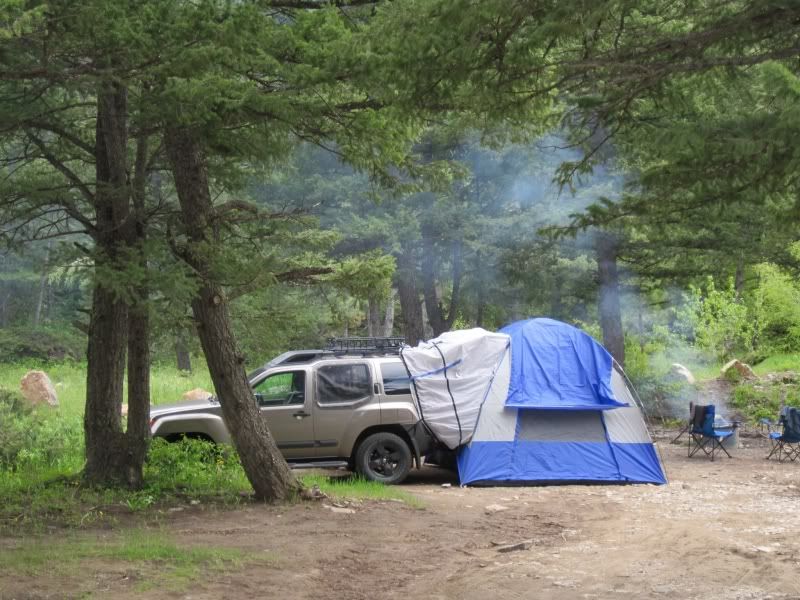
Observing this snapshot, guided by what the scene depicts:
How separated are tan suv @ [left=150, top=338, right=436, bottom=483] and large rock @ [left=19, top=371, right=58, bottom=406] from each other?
813cm

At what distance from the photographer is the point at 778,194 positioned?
5934 mm

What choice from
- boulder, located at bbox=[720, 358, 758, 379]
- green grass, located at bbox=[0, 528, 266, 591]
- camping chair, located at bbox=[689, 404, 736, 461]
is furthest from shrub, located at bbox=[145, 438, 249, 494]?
boulder, located at bbox=[720, 358, 758, 379]

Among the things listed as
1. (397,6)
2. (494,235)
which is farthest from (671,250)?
(397,6)

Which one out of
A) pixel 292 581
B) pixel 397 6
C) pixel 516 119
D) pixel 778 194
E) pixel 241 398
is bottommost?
pixel 292 581

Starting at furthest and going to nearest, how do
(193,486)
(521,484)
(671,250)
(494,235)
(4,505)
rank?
(494,235)
(671,250)
(521,484)
(193,486)
(4,505)

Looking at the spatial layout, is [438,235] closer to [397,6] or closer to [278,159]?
[278,159]

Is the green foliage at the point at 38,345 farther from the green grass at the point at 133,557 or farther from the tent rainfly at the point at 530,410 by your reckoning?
the green grass at the point at 133,557

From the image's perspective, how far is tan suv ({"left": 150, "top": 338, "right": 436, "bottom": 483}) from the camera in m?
12.0

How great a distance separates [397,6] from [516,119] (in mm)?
1467

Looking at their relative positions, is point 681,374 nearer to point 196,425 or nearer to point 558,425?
point 558,425

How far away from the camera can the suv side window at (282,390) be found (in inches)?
479

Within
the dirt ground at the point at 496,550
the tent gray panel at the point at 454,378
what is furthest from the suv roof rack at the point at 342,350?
the dirt ground at the point at 496,550

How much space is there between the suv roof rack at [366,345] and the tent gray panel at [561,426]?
82.9 inches

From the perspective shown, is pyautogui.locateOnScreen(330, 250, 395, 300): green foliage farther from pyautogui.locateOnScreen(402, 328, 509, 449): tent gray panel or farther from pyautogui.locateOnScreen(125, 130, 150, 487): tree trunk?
pyautogui.locateOnScreen(125, 130, 150, 487): tree trunk
